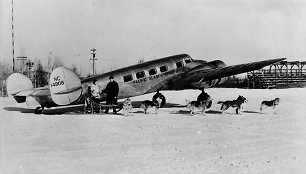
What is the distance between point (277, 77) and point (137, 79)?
31.2m

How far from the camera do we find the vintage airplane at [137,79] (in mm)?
13859

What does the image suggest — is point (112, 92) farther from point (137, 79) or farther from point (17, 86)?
point (17, 86)

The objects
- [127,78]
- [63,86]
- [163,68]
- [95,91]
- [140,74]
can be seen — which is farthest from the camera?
[163,68]

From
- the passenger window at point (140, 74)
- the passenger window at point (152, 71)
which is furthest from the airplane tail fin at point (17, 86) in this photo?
the passenger window at point (152, 71)

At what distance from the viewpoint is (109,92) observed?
48.2 feet

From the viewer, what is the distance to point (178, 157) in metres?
7.09

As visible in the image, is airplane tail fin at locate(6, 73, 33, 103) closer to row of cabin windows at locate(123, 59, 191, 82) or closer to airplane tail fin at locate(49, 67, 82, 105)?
airplane tail fin at locate(49, 67, 82, 105)

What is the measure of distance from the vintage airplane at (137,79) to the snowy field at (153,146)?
2.16 m

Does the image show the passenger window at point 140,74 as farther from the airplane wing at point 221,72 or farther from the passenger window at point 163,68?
the airplane wing at point 221,72

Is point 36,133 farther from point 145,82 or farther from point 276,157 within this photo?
point 145,82

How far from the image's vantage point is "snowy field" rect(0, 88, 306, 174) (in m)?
6.43

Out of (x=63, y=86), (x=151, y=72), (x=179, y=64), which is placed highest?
(x=179, y=64)

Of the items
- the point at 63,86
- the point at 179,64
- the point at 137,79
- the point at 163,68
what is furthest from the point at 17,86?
the point at 179,64

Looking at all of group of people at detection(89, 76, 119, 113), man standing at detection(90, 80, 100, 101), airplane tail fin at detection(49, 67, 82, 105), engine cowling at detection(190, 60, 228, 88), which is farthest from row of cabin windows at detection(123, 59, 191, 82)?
airplane tail fin at detection(49, 67, 82, 105)
